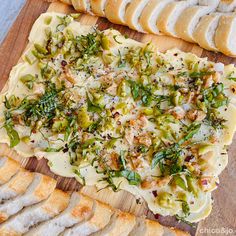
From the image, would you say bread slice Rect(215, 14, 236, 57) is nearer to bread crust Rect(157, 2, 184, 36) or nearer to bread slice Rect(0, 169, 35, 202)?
bread crust Rect(157, 2, 184, 36)

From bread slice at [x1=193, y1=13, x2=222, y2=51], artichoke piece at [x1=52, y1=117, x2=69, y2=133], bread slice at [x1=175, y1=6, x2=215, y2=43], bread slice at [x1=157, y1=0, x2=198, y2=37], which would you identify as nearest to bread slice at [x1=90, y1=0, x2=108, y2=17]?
bread slice at [x1=157, y1=0, x2=198, y2=37]

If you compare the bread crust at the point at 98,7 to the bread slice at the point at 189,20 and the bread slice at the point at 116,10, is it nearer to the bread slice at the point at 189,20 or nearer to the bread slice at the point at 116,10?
the bread slice at the point at 116,10

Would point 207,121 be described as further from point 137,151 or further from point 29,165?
point 29,165

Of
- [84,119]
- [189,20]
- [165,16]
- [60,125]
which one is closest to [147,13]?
[165,16]

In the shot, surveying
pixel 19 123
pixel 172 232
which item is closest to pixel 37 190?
pixel 19 123

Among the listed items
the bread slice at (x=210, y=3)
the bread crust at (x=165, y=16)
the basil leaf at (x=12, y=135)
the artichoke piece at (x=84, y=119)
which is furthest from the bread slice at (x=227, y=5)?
the basil leaf at (x=12, y=135)
